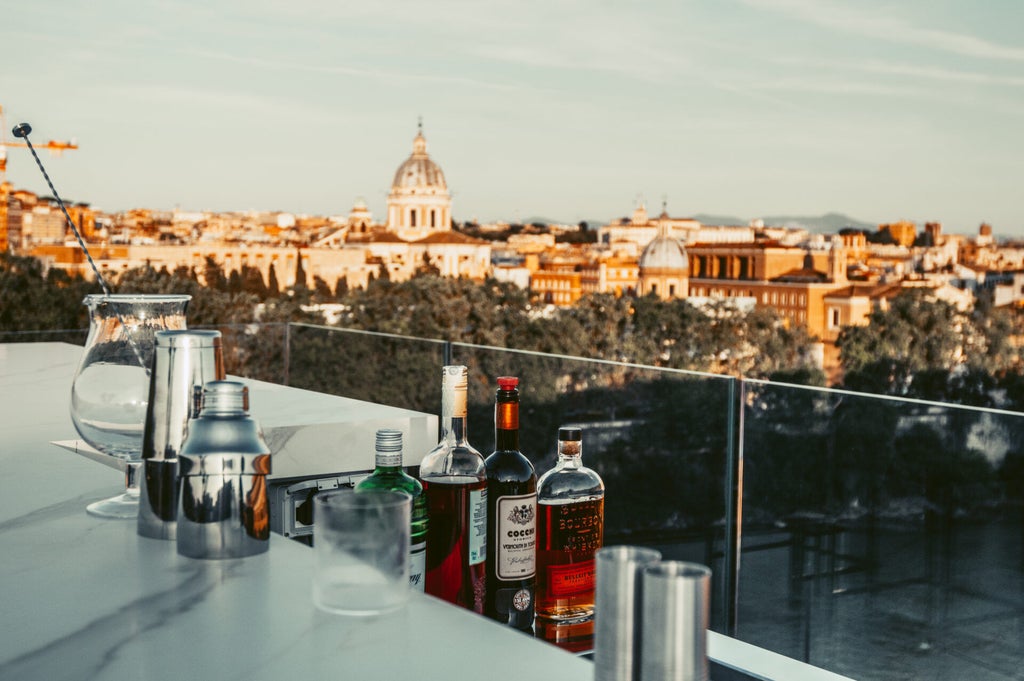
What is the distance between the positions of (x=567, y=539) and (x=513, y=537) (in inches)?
1.9

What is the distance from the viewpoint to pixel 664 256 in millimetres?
46750

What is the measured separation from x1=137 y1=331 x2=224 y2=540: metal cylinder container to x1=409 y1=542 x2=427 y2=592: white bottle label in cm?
21

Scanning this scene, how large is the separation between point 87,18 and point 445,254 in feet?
104

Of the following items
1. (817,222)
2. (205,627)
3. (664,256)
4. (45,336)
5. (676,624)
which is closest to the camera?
(676,624)

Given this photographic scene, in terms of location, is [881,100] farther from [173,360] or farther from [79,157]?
[173,360]

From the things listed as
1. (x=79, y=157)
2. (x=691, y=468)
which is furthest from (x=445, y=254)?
(x=691, y=468)

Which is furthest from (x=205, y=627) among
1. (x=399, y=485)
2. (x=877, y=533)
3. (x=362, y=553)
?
(x=877, y=533)

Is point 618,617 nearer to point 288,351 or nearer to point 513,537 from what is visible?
point 513,537

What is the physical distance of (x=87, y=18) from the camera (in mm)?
27562

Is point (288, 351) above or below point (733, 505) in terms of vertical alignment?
above

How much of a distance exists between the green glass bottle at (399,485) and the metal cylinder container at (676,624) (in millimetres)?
431

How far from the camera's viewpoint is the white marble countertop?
27.6 inches

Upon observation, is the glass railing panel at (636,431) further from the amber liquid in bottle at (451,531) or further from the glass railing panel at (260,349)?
the amber liquid in bottle at (451,531)

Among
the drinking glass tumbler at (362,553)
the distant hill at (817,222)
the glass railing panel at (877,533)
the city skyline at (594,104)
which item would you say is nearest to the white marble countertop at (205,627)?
the drinking glass tumbler at (362,553)
